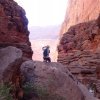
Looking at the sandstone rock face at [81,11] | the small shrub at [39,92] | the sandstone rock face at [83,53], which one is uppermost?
the sandstone rock face at [81,11]

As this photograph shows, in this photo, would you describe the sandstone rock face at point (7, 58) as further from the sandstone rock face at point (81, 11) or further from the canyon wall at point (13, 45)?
the sandstone rock face at point (81, 11)

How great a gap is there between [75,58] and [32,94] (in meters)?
19.1

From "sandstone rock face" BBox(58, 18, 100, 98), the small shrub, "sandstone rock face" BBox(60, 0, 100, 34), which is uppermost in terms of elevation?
"sandstone rock face" BBox(60, 0, 100, 34)

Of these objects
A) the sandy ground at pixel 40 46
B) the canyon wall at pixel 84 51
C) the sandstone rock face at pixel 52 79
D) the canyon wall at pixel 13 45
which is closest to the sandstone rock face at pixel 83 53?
the canyon wall at pixel 84 51

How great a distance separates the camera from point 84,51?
34.4 m

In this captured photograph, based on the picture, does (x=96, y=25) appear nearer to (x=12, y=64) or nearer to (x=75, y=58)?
(x=75, y=58)

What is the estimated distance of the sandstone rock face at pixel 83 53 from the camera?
103 feet

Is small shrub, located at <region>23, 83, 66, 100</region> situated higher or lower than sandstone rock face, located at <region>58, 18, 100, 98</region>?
lower

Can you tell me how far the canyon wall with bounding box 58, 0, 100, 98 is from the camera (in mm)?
31277

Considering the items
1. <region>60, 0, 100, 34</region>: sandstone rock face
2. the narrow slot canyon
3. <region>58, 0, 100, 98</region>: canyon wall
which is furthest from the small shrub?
<region>60, 0, 100, 34</region>: sandstone rock face

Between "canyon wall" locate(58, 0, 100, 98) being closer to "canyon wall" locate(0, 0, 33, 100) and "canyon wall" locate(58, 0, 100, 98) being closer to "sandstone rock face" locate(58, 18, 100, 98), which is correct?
"sandstone rock face" locate(58, 18, 100, 98)

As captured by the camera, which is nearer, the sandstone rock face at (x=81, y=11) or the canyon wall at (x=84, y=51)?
the canyon wall at (x=84, y=51)

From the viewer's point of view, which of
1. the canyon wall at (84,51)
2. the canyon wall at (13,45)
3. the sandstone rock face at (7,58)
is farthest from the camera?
the canyon wall at (84,51)

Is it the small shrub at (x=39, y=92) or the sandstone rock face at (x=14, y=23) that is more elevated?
the sandstone rock face at (x=14, y=23)
